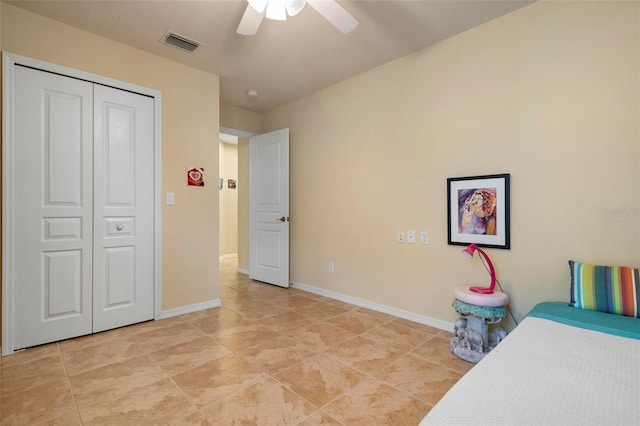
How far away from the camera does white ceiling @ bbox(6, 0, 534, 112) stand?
7.25 feet

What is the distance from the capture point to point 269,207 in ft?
14.1

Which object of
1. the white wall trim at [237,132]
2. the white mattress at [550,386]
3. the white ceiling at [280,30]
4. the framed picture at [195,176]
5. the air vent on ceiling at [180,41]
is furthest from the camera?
the white wall trim at [237,132]

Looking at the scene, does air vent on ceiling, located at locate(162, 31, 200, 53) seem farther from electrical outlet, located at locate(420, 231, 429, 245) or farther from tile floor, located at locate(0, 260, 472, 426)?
electrical outlet, located at locate(420, 231, 429, 245)

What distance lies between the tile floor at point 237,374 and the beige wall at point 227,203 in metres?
3.88

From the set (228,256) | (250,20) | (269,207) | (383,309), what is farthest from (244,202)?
(250,20)

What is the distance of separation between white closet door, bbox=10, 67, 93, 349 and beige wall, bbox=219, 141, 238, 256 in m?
4.15

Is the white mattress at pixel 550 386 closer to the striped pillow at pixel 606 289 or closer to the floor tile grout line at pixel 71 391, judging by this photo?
the striped pillow at pixel 606 289

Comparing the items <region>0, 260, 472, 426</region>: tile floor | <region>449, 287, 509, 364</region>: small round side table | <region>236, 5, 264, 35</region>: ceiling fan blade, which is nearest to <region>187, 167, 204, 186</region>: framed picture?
<region>0, 260, 472, 426</region>: tile floor

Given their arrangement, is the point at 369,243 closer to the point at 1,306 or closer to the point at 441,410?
the point at 441,410

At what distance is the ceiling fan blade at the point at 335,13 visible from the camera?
176 cm

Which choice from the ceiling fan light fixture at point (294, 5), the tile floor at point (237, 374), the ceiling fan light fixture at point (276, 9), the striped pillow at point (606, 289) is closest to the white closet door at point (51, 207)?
the tile floor at point (237, 374)

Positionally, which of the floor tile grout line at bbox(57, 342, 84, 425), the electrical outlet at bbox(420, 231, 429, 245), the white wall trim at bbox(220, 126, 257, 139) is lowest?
the floor tile grout line at bbox(57, 342, 84, 425)

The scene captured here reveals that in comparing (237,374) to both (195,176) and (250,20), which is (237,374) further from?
(250,20)

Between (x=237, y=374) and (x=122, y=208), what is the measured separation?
1858mm
